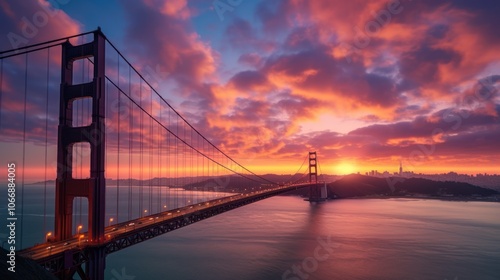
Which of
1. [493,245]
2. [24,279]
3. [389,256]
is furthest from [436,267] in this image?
[24,279]

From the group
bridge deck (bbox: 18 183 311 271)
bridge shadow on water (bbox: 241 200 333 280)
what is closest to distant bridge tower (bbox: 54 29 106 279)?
bridge deck (bbox: 18 183 311 271)

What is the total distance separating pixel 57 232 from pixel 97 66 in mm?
9463

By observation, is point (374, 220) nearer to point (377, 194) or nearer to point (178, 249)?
point (178, 249)

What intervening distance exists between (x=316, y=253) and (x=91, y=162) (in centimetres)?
3104

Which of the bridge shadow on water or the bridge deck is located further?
the bridge shadow on water

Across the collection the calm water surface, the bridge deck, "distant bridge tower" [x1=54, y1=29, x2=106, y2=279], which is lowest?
the calm water surface

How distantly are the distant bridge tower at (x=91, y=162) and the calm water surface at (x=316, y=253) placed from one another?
50.3ft

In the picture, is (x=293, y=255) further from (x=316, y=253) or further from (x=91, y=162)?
(x=91, y=162)

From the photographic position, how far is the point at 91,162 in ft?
54.1

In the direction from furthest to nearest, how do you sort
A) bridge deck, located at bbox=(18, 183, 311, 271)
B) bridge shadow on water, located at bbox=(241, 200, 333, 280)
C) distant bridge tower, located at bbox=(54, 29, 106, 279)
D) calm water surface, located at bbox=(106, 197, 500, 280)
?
calm water surface, located at bbox=(106, 197, 500, 280) → bridge shadow on water, located at bbox=(241, 200, 333, 280) → distant bridge tower, located at bbox=(54, 29, 106, 279) → bridge deck, located at bbox=(18, 183, 311, 271)

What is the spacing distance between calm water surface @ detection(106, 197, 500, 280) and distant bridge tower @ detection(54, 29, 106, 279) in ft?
50.3

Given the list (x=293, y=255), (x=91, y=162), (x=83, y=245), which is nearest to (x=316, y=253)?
(x=293, y=255)

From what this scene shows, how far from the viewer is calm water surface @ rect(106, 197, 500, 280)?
30802mm

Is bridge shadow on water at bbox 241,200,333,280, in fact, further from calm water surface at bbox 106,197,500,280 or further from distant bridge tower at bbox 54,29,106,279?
distant bridge tower at bbox 54,29,106,279
